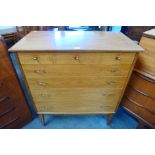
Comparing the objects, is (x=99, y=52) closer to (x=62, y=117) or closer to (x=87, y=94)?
(x=87, y=94)

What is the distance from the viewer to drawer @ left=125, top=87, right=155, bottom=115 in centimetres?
126

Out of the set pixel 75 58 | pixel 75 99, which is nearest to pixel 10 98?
pixel 75 99

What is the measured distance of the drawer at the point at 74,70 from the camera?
1.02m

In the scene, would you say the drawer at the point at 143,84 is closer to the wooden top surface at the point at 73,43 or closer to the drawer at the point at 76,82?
the drawer at the point at 76,82

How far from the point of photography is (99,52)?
0.94m

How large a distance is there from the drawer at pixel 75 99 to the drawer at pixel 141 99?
0.79 feet

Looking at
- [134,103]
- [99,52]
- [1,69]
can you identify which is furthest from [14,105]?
[134,103]

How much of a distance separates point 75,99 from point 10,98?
2.14 feet

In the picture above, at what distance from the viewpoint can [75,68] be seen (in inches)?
40.6

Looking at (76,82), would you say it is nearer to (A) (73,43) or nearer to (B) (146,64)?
(A) (73,43)
